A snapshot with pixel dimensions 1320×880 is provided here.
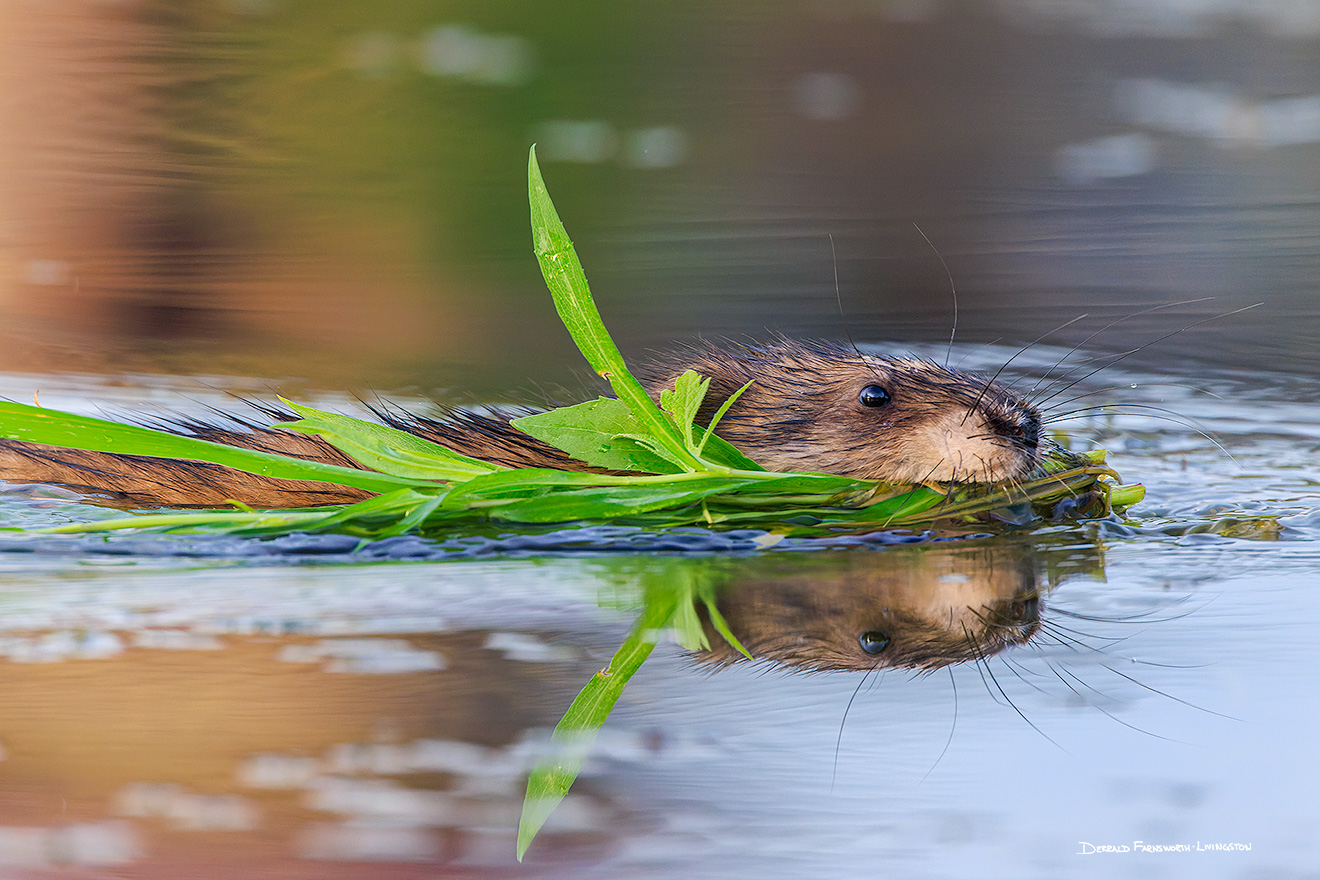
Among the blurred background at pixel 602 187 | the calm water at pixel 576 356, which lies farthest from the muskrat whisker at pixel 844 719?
the blurred background at pixel 602 187

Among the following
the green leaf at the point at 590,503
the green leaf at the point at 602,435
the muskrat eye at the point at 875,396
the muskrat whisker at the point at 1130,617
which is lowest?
the muskrat whisker at the point at 1130,617

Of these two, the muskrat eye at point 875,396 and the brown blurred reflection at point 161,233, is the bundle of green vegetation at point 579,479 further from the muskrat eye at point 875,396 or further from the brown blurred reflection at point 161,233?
the brown blurred reflection at point 161,233

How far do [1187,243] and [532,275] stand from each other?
7.00 ft

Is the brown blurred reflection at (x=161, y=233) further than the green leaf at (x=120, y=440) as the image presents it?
Yes

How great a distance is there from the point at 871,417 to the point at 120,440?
1260 millimetres

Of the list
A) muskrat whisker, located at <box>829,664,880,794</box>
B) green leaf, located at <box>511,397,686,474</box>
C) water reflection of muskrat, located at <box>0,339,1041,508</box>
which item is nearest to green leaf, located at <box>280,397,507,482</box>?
green leaf, located at <box>511,397,686,474</box>

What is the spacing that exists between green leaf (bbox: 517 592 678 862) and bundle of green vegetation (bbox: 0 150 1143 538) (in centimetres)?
41

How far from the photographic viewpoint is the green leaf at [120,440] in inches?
76.3

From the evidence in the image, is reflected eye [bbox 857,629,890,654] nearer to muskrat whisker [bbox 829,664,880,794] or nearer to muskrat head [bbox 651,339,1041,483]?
muskrat whisker [bbox 829,664,880,794]

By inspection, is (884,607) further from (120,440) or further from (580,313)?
(120,440)

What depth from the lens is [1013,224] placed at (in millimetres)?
4406

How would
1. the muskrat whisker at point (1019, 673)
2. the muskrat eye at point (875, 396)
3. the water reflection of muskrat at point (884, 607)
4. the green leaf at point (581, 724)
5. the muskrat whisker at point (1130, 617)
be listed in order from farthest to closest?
the muskrat eye at point (875, 396) → the muskrat whisker at point (1130, 617) → the water reflection of muskrat at point (884, 607) → the muskrat whisker at point (1019, 673) → the green leaf at point (581, 724)

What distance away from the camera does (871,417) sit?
2393 mm

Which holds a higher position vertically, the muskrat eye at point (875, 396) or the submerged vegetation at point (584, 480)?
the muskrat eye at point (875, 396)
